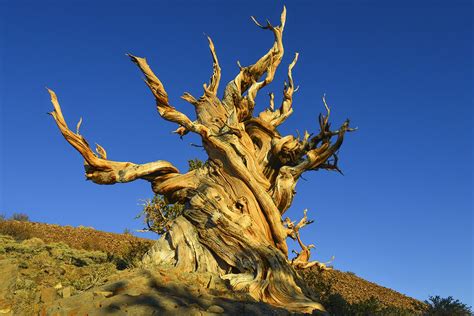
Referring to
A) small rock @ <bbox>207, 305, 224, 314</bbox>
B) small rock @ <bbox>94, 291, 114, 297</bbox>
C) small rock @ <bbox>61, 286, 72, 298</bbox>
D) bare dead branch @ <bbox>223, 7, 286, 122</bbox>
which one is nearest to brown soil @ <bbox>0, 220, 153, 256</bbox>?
bare dead branch @ <bbox>223, 7, 286, 122</bbox>

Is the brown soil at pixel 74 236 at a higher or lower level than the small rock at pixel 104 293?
higher

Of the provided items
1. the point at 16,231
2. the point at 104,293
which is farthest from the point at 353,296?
the point at 104,293

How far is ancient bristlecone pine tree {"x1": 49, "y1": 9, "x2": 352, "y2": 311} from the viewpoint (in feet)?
30.7

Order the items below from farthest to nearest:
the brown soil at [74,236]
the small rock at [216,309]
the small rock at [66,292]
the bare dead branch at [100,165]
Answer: the brown soil at [74,236] → the bare dead branch at [100,165] → the small rock at [66,292] → the small rock at [216,309]

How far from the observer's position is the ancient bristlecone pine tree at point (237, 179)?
9.36m

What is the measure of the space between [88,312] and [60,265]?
15.6ft

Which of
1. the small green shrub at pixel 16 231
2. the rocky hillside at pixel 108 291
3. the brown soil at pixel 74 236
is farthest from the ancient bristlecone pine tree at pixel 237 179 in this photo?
the small green shrub at pixel 16 231

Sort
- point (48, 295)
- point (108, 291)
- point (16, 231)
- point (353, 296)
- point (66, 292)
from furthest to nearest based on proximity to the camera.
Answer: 1. point (16, 231)
2. point (353, 296)
3. point (48, 295)
4. point (66, 292)
5. point (108, 291)

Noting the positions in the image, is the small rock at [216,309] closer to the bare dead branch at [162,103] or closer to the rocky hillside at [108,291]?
the rocky hillside at [108,291]

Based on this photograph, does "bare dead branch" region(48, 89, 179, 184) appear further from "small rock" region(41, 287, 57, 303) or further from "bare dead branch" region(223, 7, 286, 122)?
"small rock" region(41, 287, 57, 303)

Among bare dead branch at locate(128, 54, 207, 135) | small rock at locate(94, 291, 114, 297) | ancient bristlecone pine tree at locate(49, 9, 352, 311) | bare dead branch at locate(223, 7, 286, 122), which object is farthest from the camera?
bare dead branch at locate(223, 7, 286, 122)

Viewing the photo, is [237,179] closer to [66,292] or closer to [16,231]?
[66,292]

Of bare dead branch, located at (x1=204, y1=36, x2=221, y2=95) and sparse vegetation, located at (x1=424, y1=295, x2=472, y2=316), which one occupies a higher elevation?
bare dead branch, located at (x1=204, y1=36, x2=221, y2=95)

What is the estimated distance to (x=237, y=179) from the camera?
1081 cm
